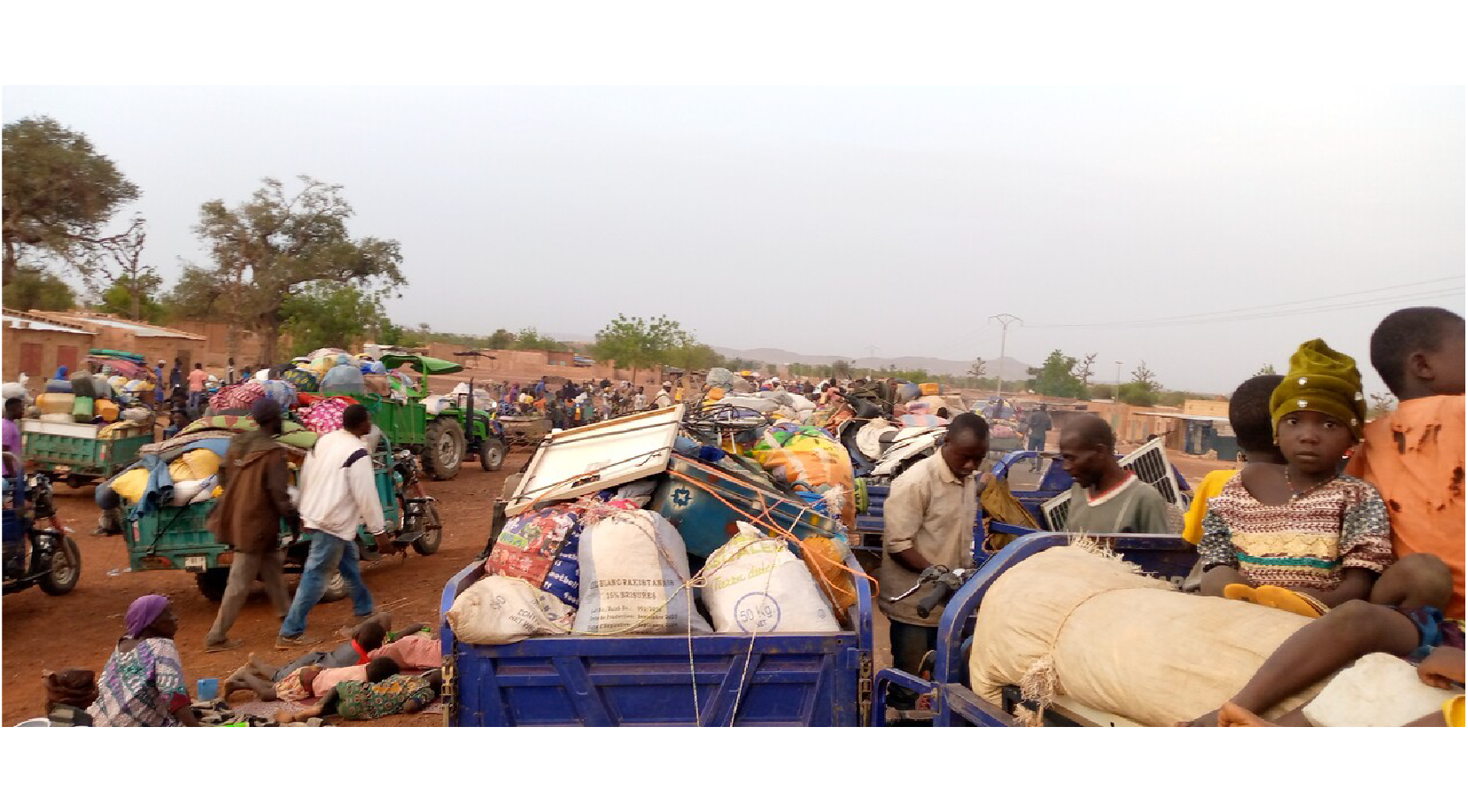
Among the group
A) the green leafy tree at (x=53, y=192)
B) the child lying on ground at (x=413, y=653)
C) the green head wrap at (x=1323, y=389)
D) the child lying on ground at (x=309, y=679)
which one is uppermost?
the green leafy tree at (x=53, y=192)

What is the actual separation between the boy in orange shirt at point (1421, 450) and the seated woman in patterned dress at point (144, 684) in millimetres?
4581

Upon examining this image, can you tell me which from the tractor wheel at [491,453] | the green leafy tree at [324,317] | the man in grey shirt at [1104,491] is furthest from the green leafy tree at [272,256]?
the man in grey shirt at [1104,491]

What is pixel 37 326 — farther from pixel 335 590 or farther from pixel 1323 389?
pixel 1323 389

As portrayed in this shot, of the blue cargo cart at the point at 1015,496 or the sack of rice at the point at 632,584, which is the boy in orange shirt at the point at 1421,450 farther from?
the blue cargo cart at the point at 1015,496

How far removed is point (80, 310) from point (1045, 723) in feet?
123

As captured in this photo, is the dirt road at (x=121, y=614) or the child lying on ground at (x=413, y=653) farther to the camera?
the dirt road at (x=121, y=614)

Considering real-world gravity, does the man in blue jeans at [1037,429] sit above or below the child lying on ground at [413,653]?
above

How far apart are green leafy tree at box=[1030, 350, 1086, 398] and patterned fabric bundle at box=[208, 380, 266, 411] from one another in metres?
45.3

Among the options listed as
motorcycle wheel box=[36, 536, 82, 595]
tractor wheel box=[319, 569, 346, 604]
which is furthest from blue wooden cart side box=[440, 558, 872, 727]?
motorcycle wheel box=[36, 536, 82, 595]

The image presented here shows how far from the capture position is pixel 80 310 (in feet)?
104

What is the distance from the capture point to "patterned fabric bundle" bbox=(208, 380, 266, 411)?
29.4 feet

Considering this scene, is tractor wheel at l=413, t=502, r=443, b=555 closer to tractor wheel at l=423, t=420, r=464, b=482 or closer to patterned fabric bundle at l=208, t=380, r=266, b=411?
patterned fabric bundle at l=208, t=380, r=266, b=411

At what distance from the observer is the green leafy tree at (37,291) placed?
2757cm

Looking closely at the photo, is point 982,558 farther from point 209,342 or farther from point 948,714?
point 209,342
